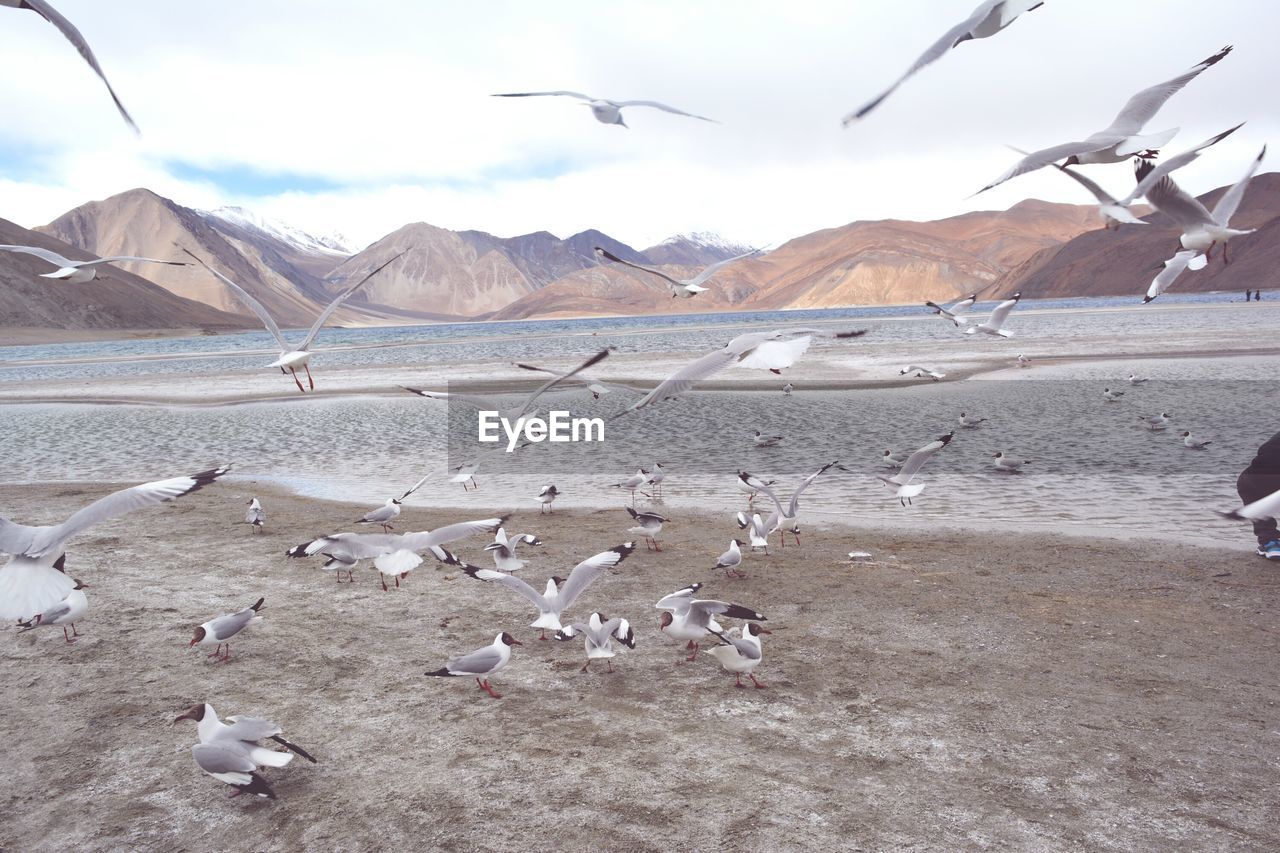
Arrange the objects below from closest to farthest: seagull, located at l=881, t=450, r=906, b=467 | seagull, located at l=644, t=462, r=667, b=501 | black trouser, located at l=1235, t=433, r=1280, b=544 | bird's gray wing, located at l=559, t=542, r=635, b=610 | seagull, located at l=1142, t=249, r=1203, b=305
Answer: seagull, located at l=1142, t=249, r=1203, b=305 → bird's gray wing, located at l=559, t=542, r=635, b=610 → black trouser, located at l=1235, t=433, r=1280, b=544 → seagull, located at l=644, t=462, r=667, b=501 → seagull, located at l=881, t=450, r=906, b=467

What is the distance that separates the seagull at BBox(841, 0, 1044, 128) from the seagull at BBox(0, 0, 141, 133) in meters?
3.48

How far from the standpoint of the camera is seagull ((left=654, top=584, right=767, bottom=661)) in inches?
233

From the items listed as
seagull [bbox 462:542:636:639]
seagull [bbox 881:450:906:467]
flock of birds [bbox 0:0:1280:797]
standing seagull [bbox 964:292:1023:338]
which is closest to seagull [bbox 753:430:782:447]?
seagull [bbox 881:450:906:467]

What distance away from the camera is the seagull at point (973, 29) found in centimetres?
409

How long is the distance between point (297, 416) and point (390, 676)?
21721 millimetres

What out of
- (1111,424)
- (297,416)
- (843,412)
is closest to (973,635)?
(1111,424)

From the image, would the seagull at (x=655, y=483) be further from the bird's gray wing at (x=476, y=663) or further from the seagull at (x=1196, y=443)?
the seagull at (x=1196, y=443)

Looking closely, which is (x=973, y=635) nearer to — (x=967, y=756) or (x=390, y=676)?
(x=967, y=756)

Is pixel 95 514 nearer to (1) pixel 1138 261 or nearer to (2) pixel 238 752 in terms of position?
(2) pixel 238 752

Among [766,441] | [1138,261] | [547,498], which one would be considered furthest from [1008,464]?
[1138,261]

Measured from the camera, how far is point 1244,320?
49.6 m

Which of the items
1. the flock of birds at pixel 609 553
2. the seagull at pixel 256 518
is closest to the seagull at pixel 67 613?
the flock of birds at pixel 609 553

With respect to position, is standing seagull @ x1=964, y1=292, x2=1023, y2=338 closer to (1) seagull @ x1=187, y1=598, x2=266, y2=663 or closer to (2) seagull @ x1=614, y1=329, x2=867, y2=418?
(2) seagull @ x1=614, y1=329, x2=867, y2=418

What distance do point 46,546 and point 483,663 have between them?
9.98 ft
